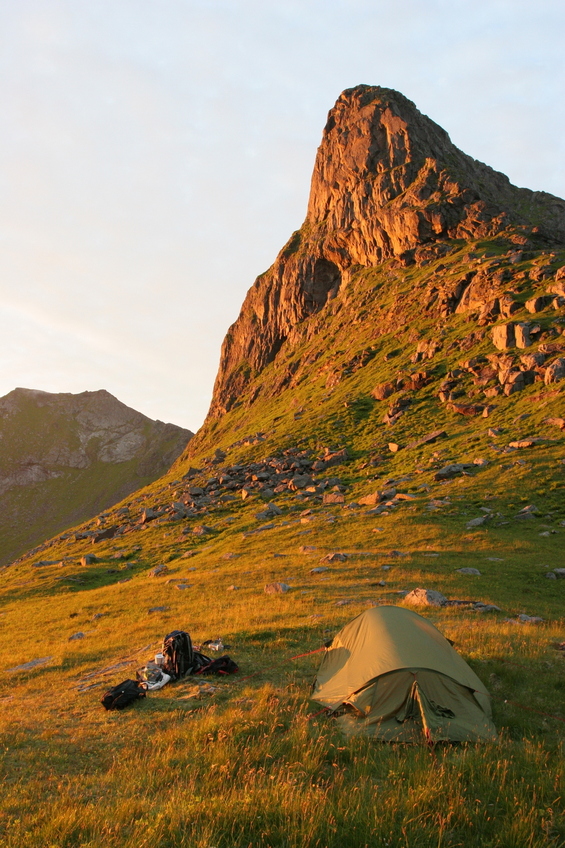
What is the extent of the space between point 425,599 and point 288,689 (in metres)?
9.30

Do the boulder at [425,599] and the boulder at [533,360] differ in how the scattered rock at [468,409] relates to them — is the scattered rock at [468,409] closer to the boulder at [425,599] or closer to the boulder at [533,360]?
the boulder at [533,360]

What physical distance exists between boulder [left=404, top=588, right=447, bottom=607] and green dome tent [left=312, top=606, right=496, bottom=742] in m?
7.45

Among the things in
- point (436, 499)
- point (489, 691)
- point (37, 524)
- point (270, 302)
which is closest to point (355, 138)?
point (270, 302)

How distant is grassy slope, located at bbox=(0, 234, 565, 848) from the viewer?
6.20 m

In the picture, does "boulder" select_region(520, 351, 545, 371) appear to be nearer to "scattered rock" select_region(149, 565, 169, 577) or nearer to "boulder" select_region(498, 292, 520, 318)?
"boulder" select_region(498, 292, 520, 318)

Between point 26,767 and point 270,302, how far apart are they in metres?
130

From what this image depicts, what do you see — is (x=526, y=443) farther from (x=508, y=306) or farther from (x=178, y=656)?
(x=178, y=656)

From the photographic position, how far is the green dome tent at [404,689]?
30.7 ft

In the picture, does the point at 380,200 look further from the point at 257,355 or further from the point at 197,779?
the point at 197,779

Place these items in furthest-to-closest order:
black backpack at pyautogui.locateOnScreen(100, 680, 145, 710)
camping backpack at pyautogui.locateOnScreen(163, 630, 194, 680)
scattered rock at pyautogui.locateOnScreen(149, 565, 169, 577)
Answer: scattered rock at pyautogui.locateOnScreen(149, 565, 169, 577)
camping backpack at pyautogui.locateOnScreen(163, 630, 194, 680)
black backpack at pyautogui.locateOnScreen(100, 680, 145, 710)

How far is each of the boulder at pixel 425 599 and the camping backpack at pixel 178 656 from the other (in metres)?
9.78

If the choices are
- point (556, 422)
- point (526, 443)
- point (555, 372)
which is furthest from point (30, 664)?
point (555, 372)

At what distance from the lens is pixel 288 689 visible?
1174 centimetres

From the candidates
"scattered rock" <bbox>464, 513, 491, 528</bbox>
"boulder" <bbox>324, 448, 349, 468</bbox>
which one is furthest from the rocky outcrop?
"scattered rock" <bbox>464, 513, 491, 528</bbox>
